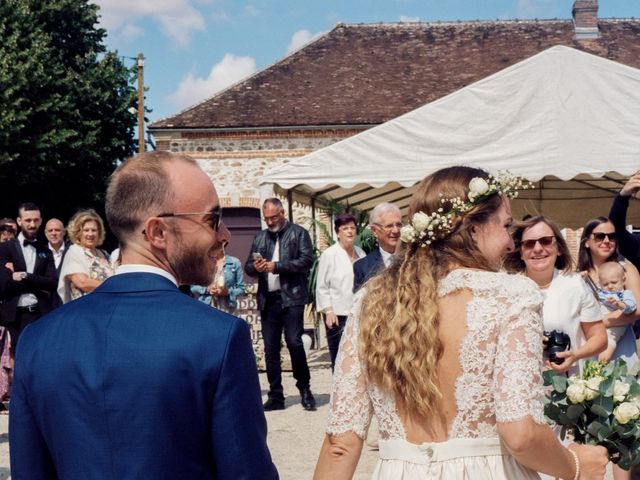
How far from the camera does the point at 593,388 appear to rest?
134 inches

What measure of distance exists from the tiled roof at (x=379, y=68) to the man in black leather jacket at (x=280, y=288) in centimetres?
1572

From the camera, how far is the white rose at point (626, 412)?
3.25 m

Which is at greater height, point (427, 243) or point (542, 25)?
point (542, 25)

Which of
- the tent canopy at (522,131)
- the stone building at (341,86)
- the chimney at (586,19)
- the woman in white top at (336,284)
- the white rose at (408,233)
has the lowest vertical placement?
the woman in white top at (336,284)

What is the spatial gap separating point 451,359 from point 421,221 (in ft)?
1.42

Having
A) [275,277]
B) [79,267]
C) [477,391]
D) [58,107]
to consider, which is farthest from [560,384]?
[58,107]

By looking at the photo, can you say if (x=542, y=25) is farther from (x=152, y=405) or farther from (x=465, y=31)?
(x=152, y=405)

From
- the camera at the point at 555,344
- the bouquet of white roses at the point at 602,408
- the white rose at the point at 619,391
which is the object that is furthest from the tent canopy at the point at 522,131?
the white rose at the point at 619,391

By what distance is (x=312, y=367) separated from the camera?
12.9 m

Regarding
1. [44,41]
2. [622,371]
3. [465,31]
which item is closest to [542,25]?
[465,31]

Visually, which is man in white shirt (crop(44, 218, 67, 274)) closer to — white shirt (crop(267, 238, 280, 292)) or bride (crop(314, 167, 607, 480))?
white shirt (crop(267, 238, 280, 292))

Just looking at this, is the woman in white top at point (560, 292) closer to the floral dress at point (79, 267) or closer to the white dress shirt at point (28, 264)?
the floral dress at point (79, 267)

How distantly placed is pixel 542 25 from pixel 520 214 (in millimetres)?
18452

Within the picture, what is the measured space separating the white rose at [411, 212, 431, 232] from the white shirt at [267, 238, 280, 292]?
6.29m
